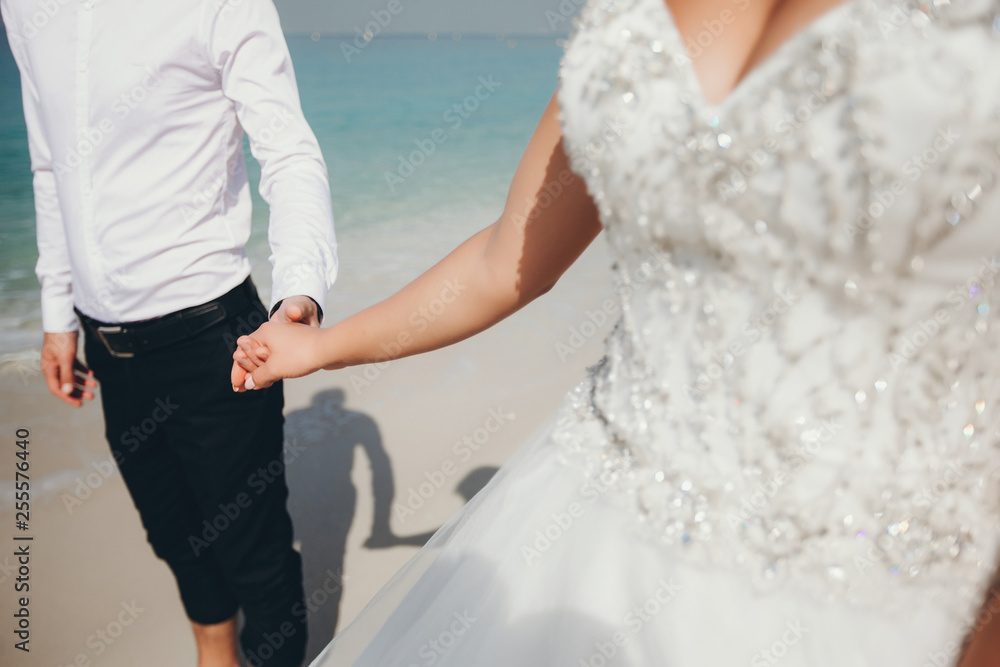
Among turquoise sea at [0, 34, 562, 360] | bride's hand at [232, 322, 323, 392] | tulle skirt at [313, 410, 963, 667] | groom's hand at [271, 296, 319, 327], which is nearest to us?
tulle skirt at [313, 410, 963, 667]

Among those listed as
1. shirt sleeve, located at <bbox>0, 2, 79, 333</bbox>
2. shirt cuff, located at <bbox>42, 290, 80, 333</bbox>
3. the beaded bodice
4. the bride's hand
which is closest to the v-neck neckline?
the beaded bodice

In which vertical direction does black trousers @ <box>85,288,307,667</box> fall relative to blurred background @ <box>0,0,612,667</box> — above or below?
above

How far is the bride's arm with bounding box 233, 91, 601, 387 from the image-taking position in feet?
3.50

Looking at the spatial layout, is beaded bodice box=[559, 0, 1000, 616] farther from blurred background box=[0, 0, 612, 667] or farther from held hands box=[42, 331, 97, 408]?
held hands box=[42, 331, 97, 408]

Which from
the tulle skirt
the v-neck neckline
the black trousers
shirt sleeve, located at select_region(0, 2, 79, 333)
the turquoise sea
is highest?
the v-neck neckline

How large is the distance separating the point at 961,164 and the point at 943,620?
0.55 metres

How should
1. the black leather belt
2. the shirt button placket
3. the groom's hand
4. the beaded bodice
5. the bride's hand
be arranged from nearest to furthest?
the beaded bodice, the bride's hand, the groom's hand, the shirt button placket, the black leather belt

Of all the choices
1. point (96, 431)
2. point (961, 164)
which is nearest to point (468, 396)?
point (96, 431)

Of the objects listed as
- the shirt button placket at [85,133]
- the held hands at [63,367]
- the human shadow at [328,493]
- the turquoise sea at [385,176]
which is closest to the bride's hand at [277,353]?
the shirt button placket at [85,133]

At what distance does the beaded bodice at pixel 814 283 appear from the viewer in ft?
2.09

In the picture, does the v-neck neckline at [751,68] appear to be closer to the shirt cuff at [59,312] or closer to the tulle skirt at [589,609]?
the tulle skirt at [589,609]

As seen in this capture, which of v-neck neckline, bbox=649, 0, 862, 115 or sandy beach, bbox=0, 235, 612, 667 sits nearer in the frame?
v-neck neckline, bbox=649, 0, 862, 115

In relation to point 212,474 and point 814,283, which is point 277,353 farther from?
point 814,283

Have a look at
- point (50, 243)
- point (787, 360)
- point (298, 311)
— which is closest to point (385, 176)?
point (50, 243)
